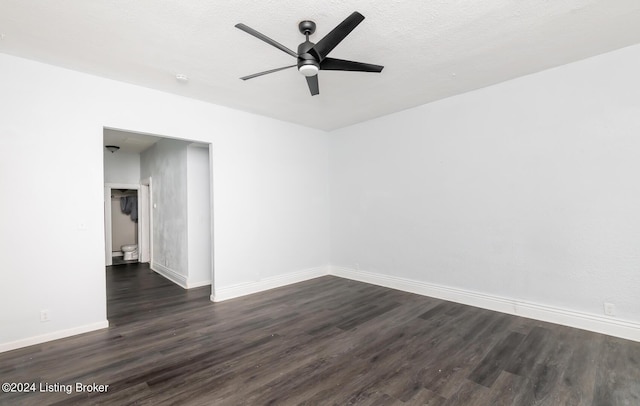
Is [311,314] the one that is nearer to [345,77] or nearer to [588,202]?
[345,77]

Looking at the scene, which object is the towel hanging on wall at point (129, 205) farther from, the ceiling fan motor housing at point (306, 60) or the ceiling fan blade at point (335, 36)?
the ceiling fan blade at point (335, 36)

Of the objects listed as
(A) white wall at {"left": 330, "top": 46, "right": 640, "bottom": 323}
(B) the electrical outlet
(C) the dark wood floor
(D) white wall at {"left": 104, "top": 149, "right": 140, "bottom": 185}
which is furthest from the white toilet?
(B) the electrical outlet

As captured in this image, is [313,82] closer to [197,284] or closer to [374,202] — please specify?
[374,202]

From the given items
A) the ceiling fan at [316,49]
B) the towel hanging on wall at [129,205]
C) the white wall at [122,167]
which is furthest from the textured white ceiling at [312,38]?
the towel hanging on wall at [129,205]

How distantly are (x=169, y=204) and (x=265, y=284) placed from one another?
8.58 feet

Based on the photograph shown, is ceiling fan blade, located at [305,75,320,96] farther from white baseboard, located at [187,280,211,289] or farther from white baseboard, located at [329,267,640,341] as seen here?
white baseboard, located at [187,280,211,289]

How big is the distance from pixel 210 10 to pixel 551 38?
3.08 m

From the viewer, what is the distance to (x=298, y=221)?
18.0 ft

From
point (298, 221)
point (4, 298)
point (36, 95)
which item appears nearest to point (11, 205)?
point (4, 298)

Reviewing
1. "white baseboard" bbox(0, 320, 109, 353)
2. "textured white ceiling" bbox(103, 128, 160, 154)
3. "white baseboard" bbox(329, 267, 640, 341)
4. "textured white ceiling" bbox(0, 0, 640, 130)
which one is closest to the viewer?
"textured white ceiling" bbox(0, 0, 640, 130)

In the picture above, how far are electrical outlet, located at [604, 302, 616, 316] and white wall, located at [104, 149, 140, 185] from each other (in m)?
9.08

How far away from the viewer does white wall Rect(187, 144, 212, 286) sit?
5062 millimetres

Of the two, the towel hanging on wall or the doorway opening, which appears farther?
the towel hanging on wall

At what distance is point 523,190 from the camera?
3.58 m
